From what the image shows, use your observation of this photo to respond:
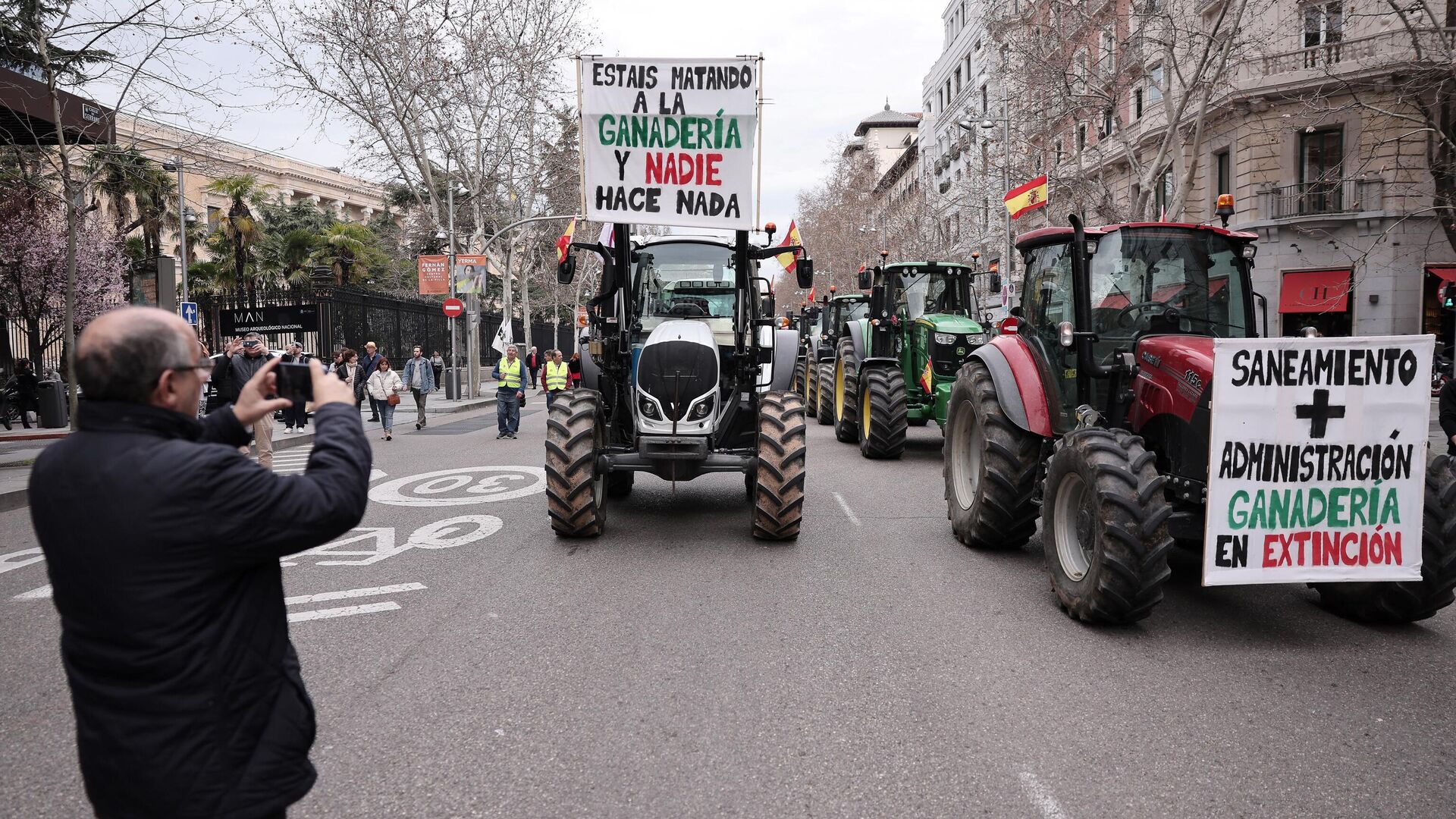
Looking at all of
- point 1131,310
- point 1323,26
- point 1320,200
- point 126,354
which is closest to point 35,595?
→ point 126,354

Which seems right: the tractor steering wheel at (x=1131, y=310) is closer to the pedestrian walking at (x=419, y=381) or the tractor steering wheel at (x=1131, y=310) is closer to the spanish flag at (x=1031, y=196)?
the spanish flag at (x=1031, y=196)

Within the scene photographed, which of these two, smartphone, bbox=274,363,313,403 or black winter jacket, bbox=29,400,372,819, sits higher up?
smartphone, bbox=274,363,313,403

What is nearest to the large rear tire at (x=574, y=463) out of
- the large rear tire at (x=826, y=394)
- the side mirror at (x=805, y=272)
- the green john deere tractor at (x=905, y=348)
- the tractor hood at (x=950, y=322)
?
the side mirror at (x=805, y=272)

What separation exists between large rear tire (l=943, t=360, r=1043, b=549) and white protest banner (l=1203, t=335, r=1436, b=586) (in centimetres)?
212

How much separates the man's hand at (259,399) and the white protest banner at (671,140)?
5.98 m

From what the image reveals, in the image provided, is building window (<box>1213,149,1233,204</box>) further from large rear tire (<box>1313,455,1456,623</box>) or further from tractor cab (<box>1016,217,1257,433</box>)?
large rear tire (<box>1313,455,1456,623</box>)

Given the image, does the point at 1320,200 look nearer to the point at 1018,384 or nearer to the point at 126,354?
the point at 1018,384

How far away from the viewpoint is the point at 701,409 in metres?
8.12

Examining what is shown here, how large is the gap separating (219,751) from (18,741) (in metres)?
2.72

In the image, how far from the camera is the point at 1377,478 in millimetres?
5199

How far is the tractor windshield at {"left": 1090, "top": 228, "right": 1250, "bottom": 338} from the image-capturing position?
6.56 meters

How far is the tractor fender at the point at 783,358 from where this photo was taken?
9469 millimetres

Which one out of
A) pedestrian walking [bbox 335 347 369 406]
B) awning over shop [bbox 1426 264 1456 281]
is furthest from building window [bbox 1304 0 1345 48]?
pedestrian walking [bbox 335 347 369 406]

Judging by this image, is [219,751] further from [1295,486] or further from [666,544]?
[666,544]
